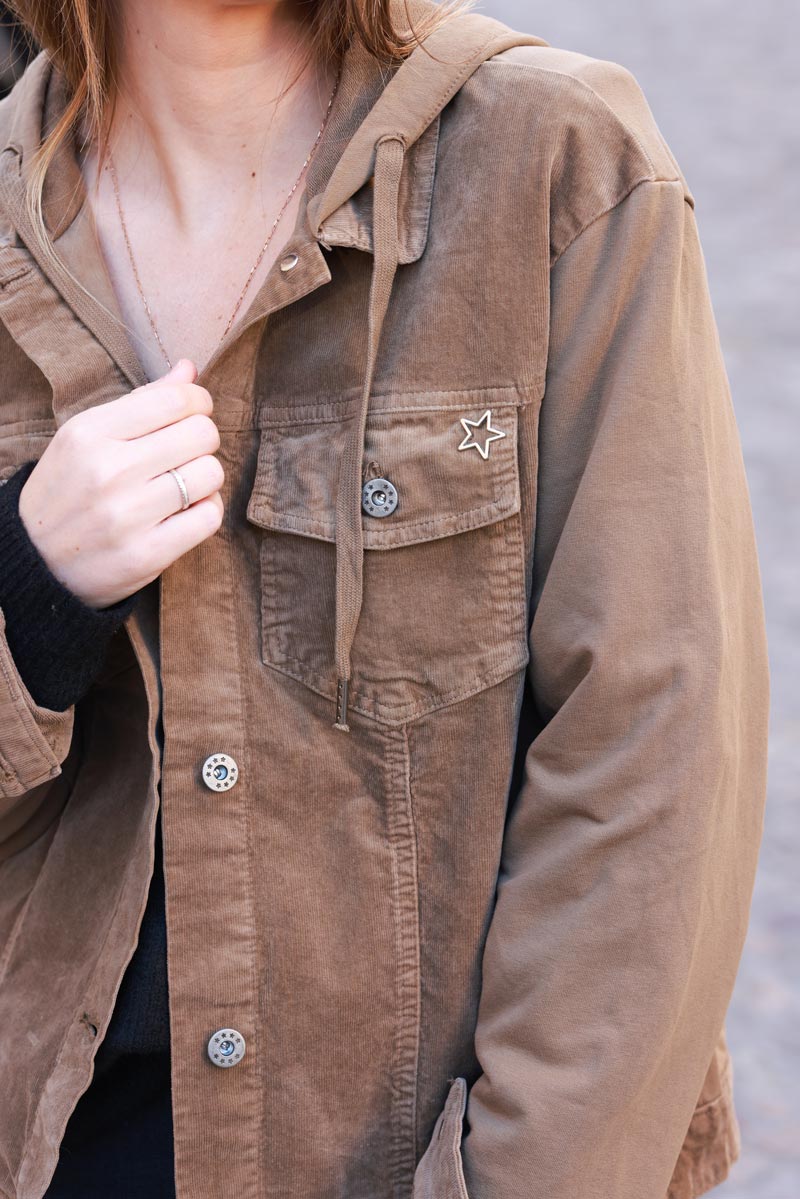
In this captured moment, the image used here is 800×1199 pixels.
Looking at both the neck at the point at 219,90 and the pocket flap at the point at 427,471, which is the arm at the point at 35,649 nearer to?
the pocket flap at the point at 427,471

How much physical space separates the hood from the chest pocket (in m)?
0.02

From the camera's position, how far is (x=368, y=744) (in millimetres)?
1245

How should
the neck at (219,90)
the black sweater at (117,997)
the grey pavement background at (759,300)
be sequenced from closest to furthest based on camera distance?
the black sweater at (117,997)
the neck at (219,90)
the grey pavement background at (759,300)

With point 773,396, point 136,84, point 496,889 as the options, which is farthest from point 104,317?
point 773,396

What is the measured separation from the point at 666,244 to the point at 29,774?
0.76m

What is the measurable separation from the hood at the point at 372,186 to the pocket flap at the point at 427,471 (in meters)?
0.02

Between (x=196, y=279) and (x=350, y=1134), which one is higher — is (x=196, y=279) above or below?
above

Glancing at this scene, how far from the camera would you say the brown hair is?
1270 millimetres

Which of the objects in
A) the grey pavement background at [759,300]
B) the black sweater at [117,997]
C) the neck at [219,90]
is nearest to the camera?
the black sweater at [117,997]

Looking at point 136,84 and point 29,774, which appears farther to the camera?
point 136,84

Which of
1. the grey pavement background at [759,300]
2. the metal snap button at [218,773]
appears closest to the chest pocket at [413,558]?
the metal snap button at [218,773]

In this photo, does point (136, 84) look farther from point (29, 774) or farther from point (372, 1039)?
point (372, 1039)

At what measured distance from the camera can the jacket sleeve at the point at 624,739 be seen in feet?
3.65

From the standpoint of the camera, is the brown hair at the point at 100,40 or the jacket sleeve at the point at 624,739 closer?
the jacket sleeve at the point at 624,739
